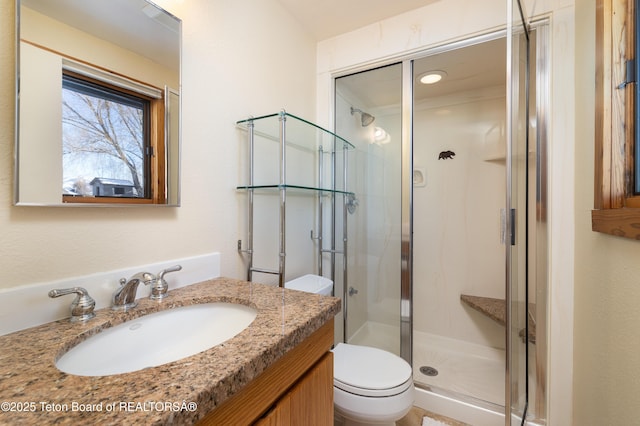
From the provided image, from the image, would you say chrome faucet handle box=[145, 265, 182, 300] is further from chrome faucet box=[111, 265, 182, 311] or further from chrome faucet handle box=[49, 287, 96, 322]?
chrome faucet handle box=[49, 287, 96, 322]

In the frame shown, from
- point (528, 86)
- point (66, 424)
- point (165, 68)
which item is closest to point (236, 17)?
point (165, 68)

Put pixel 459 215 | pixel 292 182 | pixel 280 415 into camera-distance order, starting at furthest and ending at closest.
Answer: pixel 459 215
pixel 292 182
pixel 280 415

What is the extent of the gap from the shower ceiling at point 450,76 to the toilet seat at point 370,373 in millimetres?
1572

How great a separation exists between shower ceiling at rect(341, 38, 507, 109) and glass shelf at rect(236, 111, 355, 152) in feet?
1.31

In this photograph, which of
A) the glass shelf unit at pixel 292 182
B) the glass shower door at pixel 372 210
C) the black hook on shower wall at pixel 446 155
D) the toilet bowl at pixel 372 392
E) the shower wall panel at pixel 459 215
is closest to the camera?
the toilet bowl at pixel 372 392

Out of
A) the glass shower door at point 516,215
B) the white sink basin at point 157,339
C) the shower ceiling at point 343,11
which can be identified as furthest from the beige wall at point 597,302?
the white sink basin at point 157,339

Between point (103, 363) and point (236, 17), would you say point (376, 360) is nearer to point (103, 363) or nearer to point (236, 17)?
point (103, 363)

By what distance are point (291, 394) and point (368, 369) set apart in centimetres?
75

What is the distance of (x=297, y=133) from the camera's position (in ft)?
5.10

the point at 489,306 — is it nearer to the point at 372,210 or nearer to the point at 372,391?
the point at 372,210

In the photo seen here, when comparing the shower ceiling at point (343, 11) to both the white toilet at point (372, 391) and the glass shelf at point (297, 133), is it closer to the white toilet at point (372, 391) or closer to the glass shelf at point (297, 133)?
the glass shelf at point (297, 133)

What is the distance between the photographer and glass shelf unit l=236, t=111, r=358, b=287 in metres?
1.28

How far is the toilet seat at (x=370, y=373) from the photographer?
1.12 meters

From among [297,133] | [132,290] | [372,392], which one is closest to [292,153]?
[297,133]
